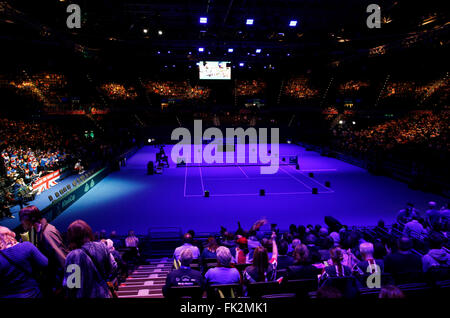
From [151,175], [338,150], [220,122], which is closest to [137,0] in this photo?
[151,175]

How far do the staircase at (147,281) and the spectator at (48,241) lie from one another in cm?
232

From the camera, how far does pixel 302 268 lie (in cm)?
464

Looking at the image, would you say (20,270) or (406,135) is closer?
(20,270)

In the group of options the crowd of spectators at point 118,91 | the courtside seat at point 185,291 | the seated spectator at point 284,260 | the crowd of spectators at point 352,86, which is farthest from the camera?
the crowd of spectators at point 352,86

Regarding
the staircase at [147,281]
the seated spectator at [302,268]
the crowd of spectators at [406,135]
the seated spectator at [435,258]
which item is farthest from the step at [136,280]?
the crowd of spectators at [406,135]

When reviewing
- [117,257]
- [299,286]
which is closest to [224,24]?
[117,257]

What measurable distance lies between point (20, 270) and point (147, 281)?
3.94 m

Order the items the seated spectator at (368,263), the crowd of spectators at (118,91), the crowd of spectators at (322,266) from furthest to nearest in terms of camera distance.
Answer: the crowd of spectators at (118,91) < the seated spectator at (368,263) < the crowd of spectators at (322,266)

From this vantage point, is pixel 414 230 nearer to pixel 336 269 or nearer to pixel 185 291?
pixel 336 269

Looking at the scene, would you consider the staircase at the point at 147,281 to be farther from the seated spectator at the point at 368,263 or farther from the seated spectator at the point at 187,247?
the seated spectator at the point at 368,263

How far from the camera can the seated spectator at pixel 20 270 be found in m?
2.86

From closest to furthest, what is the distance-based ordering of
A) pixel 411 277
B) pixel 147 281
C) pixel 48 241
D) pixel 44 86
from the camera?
pixel 48 241 < pixel 411 277 < pixel 147 281 < pixel 44 86

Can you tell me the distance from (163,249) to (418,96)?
4438 cm
